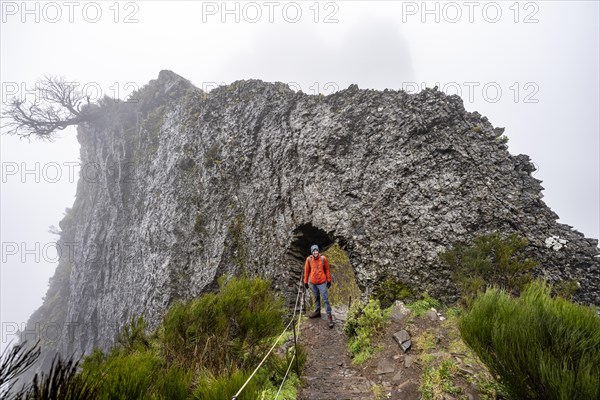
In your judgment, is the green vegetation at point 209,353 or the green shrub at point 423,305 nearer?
the green vegetation at point 209,353

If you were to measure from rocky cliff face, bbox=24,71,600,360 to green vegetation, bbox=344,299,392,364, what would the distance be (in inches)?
64.1

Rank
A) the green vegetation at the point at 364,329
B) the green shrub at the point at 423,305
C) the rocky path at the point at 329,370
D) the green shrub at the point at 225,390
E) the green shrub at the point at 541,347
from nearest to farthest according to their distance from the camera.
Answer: the green shrub at the point at 541,347
the green shrub at the point at 225,390
the rocky path at the point at 329,370
the green vegetation at the point at 364,329
the green shrub at the point at 423,305

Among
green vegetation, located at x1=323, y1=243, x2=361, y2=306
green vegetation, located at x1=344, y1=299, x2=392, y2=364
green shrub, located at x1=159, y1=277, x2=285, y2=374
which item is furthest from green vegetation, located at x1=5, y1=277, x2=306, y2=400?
green vegetation, located at x1=323, y1=243, x2=361, y2=306

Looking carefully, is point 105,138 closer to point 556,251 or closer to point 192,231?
point 192,231


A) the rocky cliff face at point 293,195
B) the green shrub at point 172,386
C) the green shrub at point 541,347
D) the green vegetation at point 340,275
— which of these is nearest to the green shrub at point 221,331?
the green shrub at point 172,386

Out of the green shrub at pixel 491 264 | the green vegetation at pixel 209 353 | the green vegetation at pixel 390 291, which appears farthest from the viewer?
the green vegetation at pixel 390 291

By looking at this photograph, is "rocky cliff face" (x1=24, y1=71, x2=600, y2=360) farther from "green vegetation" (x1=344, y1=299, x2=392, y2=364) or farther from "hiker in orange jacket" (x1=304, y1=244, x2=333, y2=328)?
"green vegetation" (x1=344, y1=299, x2=392, y2=364)

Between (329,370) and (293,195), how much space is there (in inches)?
260

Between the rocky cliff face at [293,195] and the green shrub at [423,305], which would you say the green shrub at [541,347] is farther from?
the rocky cliff face at [293,195]

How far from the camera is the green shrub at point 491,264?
679 centimetres

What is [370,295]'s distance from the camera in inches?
345

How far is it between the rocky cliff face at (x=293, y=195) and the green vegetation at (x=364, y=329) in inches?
64.1

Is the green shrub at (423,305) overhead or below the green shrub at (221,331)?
below

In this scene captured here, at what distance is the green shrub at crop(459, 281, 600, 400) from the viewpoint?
102 inches
